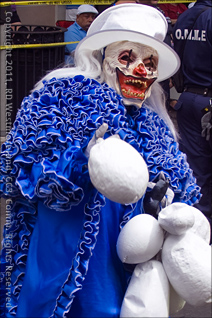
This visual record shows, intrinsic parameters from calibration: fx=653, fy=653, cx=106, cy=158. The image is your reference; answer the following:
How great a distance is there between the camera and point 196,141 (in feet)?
17.5

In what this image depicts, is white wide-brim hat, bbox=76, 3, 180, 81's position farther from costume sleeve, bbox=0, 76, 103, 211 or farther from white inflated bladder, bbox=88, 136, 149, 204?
white inflated bladder, bbox=88, 136, 149, 204

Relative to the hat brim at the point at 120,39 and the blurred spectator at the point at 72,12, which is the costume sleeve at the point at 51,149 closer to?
the hat brim at the point at 120,39

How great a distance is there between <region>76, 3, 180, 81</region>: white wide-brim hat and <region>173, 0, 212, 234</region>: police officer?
2107mm

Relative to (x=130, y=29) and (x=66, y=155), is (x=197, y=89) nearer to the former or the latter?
(x=130, y=29)

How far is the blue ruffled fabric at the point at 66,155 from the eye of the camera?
2586 mm

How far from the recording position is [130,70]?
9.78 ft

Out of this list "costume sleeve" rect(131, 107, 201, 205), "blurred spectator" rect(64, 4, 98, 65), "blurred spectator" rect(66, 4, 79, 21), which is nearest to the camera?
"costume sleeve" rect(131, 107, 201, 205)

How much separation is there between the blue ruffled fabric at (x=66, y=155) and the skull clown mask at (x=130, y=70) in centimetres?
6

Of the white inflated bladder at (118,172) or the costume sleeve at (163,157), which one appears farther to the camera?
the costume sleeve at (163,157)

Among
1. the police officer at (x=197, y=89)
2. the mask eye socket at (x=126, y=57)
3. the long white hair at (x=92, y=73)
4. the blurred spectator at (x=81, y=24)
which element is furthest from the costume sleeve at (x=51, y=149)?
the blurred spectator at (x=81, y=24)

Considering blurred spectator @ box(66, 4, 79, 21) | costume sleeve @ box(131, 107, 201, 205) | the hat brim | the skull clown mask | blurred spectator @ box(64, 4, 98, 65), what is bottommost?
blurred spectator @ box(66, 4, 79, 21)

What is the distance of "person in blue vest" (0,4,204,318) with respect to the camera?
2615mm

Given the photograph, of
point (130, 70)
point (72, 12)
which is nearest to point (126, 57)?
point (130, 70)

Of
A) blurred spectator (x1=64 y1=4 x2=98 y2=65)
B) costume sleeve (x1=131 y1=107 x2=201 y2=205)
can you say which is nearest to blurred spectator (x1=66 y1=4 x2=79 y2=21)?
blurred spectator (x1=64 y1=4 x2=98 y2=65)
